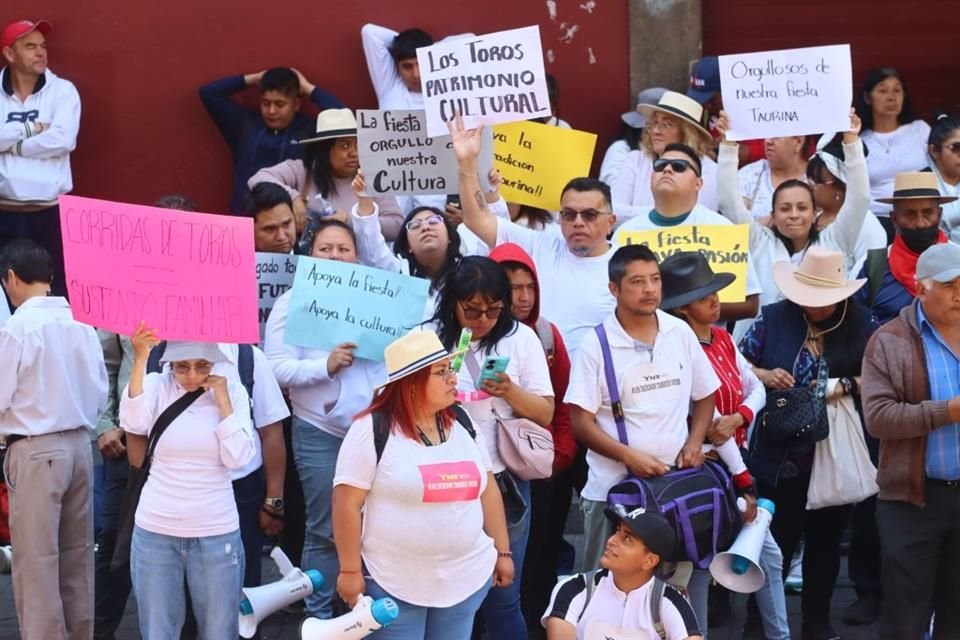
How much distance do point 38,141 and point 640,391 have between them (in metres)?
4.80

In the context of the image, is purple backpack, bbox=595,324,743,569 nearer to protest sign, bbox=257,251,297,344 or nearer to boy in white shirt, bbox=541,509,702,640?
boy in white shirt, bbox=541,509,702,640

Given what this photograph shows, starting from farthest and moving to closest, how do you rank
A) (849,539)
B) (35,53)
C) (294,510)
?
(35,53), (849,539), (294,510)

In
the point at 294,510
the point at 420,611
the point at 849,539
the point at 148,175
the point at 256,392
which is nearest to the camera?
the point at 420,611

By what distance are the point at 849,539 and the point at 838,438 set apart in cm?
174

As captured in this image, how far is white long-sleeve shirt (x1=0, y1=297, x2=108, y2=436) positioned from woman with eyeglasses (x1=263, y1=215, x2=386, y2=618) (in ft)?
2.84

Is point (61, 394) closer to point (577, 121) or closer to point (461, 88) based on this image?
point (461, 88)

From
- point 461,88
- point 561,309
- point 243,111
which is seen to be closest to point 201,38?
point 243,111

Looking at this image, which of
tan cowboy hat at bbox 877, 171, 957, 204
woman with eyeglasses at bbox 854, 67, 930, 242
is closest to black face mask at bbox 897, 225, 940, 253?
tan cowboy hat at bbox 877, 171, 957, 204

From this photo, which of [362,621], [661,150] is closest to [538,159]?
[661,150]

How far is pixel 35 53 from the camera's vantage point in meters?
10.9

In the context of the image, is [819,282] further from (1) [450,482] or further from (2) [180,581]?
(2) [180,581]

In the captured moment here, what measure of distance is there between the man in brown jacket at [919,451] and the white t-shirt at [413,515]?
6.84 ft

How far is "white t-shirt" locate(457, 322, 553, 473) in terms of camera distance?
24.7ft

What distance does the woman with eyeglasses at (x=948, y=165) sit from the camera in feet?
32.6
